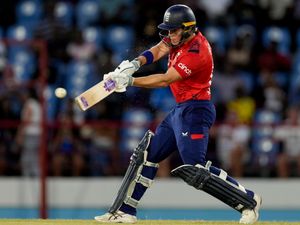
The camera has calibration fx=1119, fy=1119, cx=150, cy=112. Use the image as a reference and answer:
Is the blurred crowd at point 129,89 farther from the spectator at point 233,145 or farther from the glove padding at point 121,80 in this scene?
the glove padding at point 121,80

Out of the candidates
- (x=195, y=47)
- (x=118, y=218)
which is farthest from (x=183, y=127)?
(x=118, y=218)

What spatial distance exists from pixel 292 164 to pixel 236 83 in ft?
7.59

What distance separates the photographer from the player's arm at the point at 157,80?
1023cm

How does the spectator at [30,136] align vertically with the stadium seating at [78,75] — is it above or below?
below

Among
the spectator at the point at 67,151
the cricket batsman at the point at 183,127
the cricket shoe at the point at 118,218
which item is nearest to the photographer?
the cricket batsman at the point at 183,127

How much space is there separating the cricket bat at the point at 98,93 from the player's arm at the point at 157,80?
Answer: 22cm

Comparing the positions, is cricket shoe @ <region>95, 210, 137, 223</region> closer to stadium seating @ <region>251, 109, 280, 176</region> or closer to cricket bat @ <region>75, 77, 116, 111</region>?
cricket bat @ <region>75, 77, 116, 111</region>

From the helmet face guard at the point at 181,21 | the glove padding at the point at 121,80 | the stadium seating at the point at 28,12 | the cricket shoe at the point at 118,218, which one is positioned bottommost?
the cricket shoe at the point at 118,218

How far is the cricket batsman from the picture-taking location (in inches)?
408

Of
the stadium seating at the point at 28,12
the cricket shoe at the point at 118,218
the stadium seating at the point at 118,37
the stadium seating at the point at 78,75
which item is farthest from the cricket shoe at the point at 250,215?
the stadium seating at the point at 28,12

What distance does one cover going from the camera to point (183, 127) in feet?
34.6

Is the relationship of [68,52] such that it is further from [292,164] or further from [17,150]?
[292,164]

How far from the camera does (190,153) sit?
412 inches

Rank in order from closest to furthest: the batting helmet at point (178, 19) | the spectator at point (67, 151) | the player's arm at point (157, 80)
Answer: the player's arm at point (157, 80) < the batting helmet at point (178, 19) < the spectator at point (67, 151)
